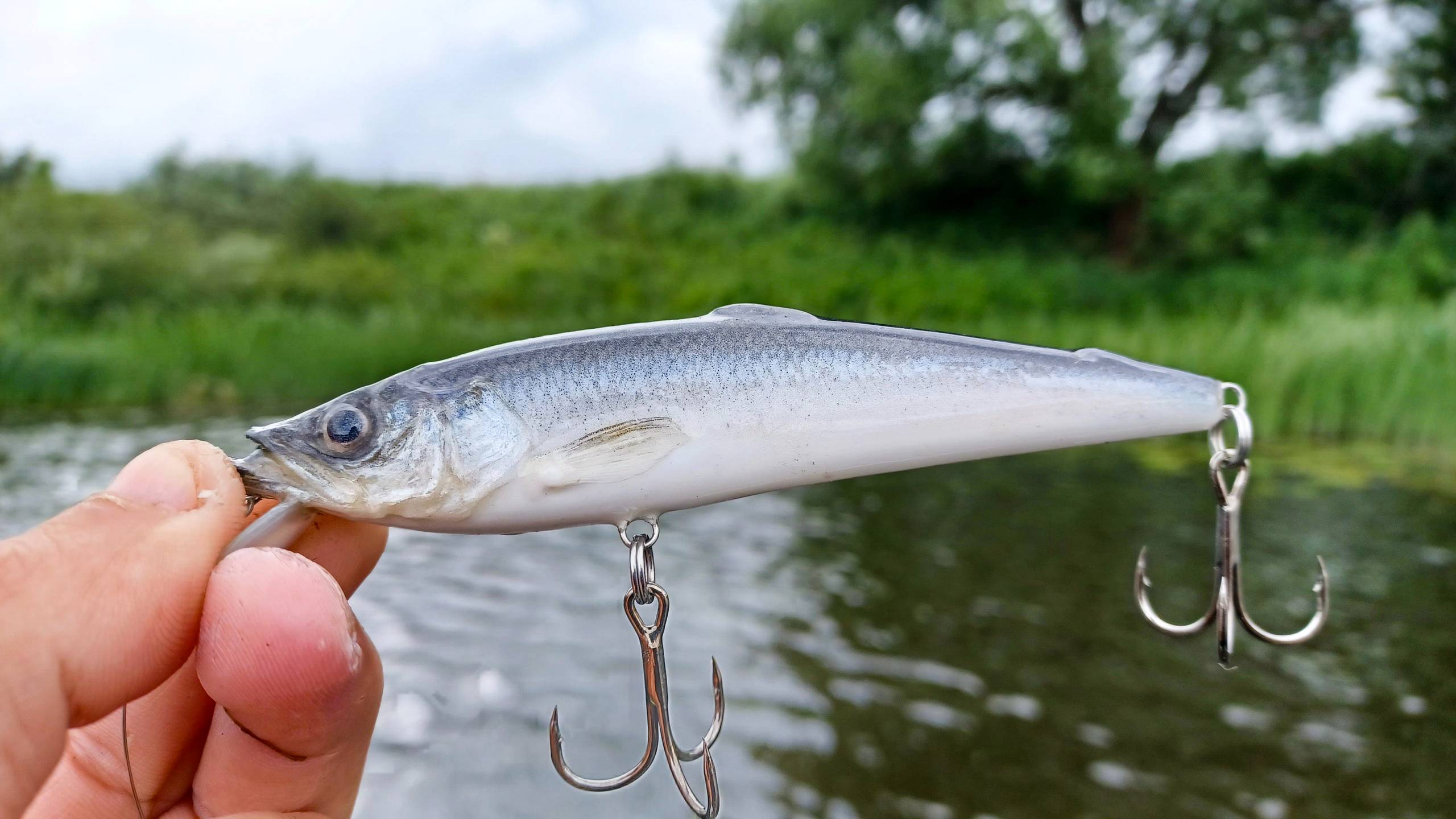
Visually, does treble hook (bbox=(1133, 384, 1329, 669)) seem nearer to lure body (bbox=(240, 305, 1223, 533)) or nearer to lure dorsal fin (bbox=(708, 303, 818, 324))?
lure body (bbox=(240, 305, 1223, 533))

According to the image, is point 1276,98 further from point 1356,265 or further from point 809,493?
point 809,493

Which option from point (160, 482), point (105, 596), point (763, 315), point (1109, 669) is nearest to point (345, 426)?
point (160, 482)

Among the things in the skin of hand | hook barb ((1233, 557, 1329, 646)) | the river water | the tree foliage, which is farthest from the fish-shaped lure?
the tree foliage

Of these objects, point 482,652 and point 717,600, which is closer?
point 482,652

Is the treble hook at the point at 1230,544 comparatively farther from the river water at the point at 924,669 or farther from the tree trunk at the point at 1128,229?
the tree trunk at the point at 1128,229

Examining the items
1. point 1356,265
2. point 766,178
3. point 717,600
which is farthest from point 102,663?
point 766,178
